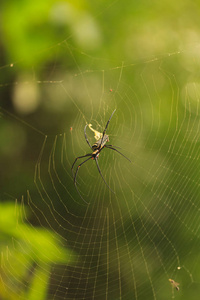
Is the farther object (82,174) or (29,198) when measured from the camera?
(82,174)

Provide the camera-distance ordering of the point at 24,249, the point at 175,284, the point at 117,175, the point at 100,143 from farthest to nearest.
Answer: the point at 117,175
the point at 175,284
the point at 100,143
the point at 24,249

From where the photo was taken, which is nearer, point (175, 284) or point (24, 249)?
point (24, 249)

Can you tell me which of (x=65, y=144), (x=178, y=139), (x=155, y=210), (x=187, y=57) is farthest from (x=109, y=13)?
(x=155, y=210)

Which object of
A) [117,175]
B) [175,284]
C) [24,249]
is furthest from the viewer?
[117,175]

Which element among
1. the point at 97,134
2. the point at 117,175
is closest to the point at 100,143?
the point at 97,134

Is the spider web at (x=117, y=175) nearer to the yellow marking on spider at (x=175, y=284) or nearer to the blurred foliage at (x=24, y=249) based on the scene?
the yellow marking on spider at (x=175, y=284)

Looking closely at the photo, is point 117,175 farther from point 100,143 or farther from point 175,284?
point 175,284

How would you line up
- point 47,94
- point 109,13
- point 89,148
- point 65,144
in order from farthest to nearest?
point 89,148 < point 65,144 < point 47,94 < point 109,13

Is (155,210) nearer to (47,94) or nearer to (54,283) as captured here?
(54,283)

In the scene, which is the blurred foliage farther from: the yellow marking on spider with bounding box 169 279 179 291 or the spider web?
the yellow marking on spider with bounding box 169 279 179 291
